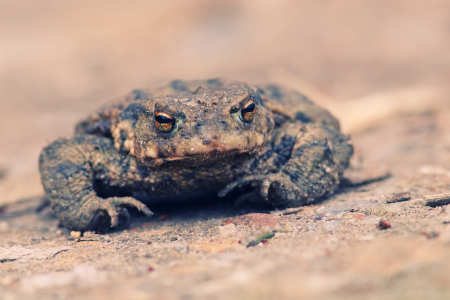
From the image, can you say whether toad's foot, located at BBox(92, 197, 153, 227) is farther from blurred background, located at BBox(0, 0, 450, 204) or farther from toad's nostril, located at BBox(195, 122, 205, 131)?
Answer: blurred background, located at BBox(0, 0, 450, 204)

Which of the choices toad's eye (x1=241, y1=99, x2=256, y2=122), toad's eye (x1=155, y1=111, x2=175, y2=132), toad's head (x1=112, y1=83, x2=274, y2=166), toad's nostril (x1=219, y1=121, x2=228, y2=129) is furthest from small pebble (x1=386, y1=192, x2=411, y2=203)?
toad's eye (x1=155, y1=111, x2=175, y2=132)

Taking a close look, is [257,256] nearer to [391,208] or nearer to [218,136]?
[218,136]

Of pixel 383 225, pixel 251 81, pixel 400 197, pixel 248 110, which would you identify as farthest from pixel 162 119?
pixel 251 81

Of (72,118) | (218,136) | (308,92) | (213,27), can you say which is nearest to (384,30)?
(213,27)

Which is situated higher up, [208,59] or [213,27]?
[213,27]

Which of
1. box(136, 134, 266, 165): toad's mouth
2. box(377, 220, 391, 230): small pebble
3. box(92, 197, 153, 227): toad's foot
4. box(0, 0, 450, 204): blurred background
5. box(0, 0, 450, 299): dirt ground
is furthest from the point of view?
box(0, 0, 450, 204): blurred background

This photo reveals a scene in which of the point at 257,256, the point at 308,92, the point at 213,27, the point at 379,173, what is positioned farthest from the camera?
the point at 213,27

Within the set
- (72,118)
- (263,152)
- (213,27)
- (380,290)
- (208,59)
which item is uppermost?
(213,27)
